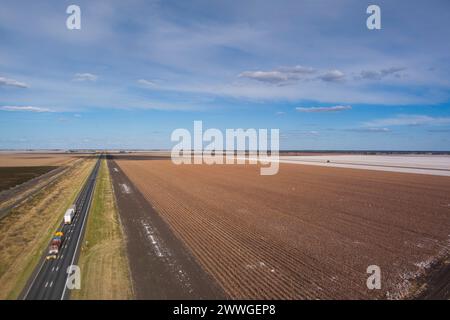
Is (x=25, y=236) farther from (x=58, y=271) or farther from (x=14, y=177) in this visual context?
(x=14, y=177)

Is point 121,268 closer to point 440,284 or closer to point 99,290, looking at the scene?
point 99,290

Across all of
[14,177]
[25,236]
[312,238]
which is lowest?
[312,238]

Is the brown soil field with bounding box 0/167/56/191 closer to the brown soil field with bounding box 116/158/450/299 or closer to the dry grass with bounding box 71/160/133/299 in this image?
the brown soil field with bounding box 116/158/450/299

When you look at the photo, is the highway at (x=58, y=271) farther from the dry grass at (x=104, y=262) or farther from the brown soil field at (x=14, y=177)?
the brown soil field at (x=14, y=177)

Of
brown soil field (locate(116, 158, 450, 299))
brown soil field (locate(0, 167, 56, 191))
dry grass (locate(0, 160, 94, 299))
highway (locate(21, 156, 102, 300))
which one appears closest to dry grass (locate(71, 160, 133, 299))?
highway (locate(21, 156, 102, 300))

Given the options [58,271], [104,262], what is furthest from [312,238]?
[58,271]

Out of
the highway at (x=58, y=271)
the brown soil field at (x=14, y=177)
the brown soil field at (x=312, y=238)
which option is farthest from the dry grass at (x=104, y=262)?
the brown soil field at (x=14, y=177)
